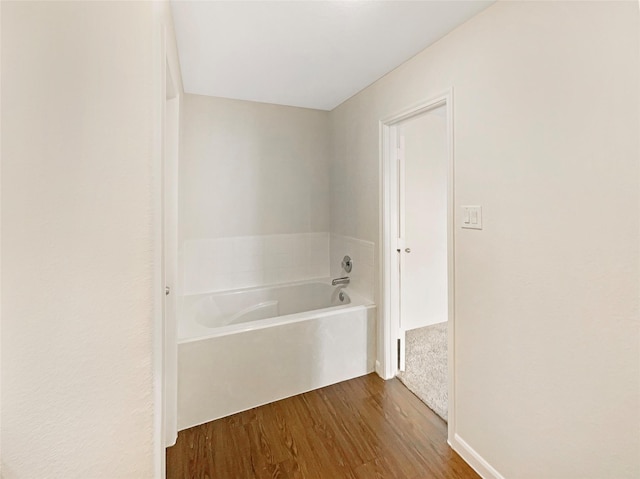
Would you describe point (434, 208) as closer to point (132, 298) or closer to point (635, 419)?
point (635, 419)

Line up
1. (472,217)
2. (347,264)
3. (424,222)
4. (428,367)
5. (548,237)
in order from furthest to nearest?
(424,222), (347,264), (428,367), (472,217), (548,237)

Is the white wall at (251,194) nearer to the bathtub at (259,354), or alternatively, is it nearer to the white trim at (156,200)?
the bathtub at (259,354)

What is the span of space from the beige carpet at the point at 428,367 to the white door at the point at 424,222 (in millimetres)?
191

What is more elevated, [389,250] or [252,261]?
[389,250]

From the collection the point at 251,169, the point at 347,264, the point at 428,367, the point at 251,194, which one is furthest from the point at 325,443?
the point at 251,169

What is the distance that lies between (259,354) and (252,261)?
3.49ft

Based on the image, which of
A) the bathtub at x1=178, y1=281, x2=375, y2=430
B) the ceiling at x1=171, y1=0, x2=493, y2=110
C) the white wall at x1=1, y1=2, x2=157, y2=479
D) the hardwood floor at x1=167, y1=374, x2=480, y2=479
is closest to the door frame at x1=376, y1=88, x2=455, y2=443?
the bathtub at x1=178, y1=281, x2=375, y2=430

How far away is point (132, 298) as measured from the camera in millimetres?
879

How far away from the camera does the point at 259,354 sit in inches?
78.1

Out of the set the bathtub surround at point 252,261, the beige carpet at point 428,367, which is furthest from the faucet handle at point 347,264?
the beige carpet at point 428,367

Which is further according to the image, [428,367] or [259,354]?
[428,367]

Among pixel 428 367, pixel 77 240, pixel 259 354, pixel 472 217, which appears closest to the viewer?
pixel 77 240

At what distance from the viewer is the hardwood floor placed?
1495mm

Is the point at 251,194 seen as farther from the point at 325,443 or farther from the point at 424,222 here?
the point at 325,443
